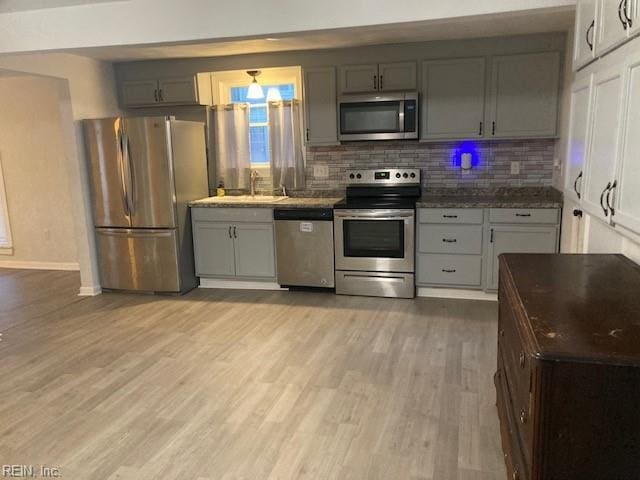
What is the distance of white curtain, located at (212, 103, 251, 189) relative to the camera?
17.1 ft

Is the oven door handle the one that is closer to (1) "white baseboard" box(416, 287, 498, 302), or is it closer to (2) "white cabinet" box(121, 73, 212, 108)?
(1) "white baseboard" box(416, 287, 498, 302)

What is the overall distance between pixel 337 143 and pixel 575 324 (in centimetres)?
363

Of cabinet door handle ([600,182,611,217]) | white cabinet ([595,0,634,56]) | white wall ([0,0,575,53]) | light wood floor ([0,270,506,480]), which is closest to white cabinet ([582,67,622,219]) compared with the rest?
cabinet door handle ([600,182,611,217])

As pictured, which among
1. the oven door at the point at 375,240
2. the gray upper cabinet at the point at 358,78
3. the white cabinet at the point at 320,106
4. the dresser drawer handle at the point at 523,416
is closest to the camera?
the dresser drawer handle at the point at 523,416

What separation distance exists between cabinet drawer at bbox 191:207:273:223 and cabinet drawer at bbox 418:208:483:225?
1455 mm

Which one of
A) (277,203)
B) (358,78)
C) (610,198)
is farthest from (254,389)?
(358,78)

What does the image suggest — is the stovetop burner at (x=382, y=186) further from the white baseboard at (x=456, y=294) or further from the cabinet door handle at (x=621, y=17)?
the cabinet door handle at (x=621, y=17)

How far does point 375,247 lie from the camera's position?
14.8 ft

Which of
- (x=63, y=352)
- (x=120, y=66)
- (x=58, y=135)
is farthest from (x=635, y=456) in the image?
(x=58, y=135)

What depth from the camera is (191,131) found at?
4926 millimetres

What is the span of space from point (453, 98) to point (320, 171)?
1493mm

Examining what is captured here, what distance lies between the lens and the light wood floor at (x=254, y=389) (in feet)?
7.42

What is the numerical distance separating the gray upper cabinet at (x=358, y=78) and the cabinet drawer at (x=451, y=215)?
125 cm

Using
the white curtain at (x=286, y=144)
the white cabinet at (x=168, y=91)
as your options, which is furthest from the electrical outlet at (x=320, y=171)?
the white cabinet at (x=168, y=91)
